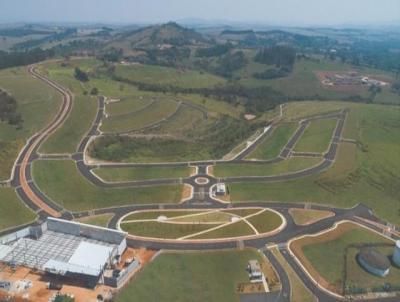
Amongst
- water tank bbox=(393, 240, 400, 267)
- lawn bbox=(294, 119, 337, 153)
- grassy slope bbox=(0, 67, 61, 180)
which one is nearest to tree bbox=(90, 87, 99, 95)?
grassy slope bbox=(0, 67, 61, 180)

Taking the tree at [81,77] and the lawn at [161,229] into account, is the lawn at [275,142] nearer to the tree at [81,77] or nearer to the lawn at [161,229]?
the lawn at [161,229]

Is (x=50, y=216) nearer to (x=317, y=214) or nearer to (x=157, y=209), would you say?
(x=157, y=209)

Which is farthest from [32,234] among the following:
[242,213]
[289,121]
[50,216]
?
[289,121]

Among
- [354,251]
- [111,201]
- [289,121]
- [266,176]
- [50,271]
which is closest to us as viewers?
[50,271]

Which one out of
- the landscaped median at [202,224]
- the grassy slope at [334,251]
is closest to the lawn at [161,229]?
the landscaped median at [202,224]

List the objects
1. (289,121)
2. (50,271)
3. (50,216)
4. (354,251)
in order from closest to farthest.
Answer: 1. (50,271)
2. (354,251)
3. (50,216)
4. (289,121)

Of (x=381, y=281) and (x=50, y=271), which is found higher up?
(x=50, y=271)

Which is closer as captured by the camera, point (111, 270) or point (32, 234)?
point (111, 270)

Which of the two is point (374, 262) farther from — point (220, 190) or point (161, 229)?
point (161, 229)

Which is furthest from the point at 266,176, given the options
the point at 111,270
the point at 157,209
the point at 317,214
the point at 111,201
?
the point at 111,270
